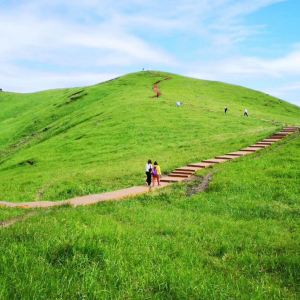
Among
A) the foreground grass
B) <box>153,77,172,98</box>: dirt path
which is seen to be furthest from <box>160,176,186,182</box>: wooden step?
<box>153,77,172,98</box>: dirt path

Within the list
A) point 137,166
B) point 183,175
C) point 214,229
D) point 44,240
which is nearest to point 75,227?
point 44,240

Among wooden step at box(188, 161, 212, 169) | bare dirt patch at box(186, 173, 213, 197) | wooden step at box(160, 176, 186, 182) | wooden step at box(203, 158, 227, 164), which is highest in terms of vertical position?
wooden step at box(203, 158, 227, 164)

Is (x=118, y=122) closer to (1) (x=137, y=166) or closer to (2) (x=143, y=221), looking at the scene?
(1) (x=137, y=166)

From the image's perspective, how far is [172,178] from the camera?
28.7 meters

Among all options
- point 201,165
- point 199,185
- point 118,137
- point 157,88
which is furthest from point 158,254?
point 157,88

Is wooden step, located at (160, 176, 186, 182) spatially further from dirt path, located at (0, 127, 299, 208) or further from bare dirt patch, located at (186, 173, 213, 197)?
bare dirt patch, located at (186, 173, 213, 197)

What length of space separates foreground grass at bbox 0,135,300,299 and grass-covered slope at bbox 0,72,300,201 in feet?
42.3

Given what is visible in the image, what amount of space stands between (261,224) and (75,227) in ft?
22.4

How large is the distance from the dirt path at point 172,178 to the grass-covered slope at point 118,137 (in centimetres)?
194

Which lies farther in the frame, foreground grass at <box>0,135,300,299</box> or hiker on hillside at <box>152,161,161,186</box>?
hiker on hillside at <box>152,161,161,186</box>

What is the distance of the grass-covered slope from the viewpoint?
33.2 meters

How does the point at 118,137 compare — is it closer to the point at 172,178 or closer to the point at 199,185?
the point at 172,178

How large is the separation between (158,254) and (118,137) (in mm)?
40010

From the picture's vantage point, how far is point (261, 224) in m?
15.7
